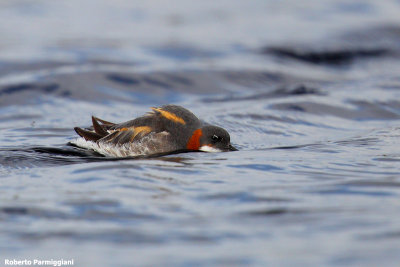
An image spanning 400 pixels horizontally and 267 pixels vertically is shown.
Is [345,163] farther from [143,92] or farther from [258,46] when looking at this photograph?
[258,46]

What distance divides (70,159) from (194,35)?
41.1ft

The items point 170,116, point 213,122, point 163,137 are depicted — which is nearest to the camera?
point 163,137

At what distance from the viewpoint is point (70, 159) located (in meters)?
9.91

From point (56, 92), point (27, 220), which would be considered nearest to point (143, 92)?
point (56, 92)

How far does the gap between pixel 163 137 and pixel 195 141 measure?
0.49m

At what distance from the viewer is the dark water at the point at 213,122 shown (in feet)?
21.2

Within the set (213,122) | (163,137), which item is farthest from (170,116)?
(213,122)

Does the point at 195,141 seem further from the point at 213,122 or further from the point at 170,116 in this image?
the point at 213,122

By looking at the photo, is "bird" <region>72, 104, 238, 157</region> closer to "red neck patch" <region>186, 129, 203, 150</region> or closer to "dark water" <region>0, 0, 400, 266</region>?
"red neck patch" <region>186, 129, 203, 150</region>

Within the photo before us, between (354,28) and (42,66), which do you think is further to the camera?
(354,28)

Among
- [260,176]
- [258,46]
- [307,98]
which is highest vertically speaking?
[258,46]

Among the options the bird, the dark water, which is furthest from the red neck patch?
the dark water

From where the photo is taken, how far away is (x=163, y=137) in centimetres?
1033

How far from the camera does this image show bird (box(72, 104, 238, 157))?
10297mm
